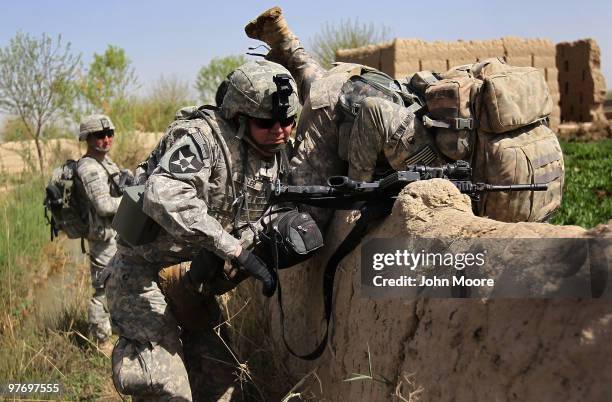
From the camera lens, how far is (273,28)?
4926 mm

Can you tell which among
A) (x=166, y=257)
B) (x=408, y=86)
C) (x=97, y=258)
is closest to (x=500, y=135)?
(x=408, y=86)

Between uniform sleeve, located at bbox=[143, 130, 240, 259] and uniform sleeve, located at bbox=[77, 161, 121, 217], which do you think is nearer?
uniform sleeve, located at bbox=[143, 130, 240, 259]

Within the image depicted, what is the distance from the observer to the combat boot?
491 centimetres

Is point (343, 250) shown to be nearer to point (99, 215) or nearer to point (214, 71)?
point (99, 215)

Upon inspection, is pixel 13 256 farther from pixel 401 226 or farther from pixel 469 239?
pixel 469 239

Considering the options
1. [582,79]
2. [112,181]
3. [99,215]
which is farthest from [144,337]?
[582,79]

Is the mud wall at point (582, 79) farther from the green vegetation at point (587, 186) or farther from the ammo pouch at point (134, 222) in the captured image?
the ammo pouch at point (134, 222)

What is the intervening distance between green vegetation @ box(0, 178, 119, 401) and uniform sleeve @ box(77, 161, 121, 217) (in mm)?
858

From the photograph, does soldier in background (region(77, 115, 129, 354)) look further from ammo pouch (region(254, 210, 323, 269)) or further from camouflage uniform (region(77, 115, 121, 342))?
ammo pouch (region(254, 210, 323, 269))

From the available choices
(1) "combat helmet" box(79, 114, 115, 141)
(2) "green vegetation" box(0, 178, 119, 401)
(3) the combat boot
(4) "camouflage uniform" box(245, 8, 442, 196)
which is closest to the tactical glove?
(4) "camouflage uniform" box(245, 8, 442, 196)

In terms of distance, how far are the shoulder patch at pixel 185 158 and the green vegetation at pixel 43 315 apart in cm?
190

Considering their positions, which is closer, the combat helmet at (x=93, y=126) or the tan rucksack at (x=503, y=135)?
the tan rucksack at (x=503, y=135)

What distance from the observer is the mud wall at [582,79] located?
50.2 feet

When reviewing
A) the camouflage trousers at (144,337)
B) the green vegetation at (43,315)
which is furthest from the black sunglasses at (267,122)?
the green vegetation at (43,315)
